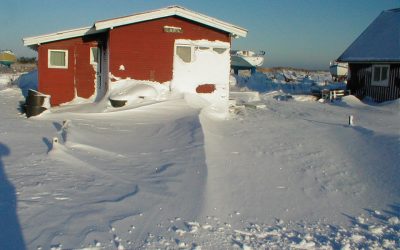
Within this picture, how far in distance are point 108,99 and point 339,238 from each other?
11.3m

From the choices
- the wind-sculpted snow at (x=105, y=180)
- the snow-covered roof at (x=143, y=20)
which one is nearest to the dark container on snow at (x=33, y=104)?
the wind-sculpted snow at (x=105, y=180)

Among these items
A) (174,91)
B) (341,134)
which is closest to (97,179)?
(341,134)

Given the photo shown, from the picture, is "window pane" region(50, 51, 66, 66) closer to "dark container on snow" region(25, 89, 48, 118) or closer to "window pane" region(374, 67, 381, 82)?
"dark container on snow" region(25, 89, 48, 118)

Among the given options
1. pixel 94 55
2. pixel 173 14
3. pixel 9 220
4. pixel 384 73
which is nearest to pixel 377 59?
pixel 384 73

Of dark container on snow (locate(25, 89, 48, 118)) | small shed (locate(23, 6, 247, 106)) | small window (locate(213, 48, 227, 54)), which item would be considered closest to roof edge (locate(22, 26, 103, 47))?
small shed (locate(23, 6, 247, 106))

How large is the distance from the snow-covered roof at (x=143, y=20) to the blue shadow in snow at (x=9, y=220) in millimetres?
9449

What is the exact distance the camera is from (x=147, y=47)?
15.3 meters

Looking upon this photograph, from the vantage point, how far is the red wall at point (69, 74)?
16.2m

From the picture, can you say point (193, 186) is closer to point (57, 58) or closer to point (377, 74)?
point (57, 58)

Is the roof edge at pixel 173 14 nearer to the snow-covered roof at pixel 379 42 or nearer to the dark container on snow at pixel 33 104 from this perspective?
the dark container on snow at pixel 33 104

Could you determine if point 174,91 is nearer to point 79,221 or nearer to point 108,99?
point 108,99

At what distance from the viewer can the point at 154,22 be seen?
50.4 ft

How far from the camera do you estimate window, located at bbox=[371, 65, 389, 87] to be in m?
21.9

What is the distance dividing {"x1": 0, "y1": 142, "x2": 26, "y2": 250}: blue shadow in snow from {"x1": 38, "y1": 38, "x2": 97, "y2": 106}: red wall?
10.7 meters
